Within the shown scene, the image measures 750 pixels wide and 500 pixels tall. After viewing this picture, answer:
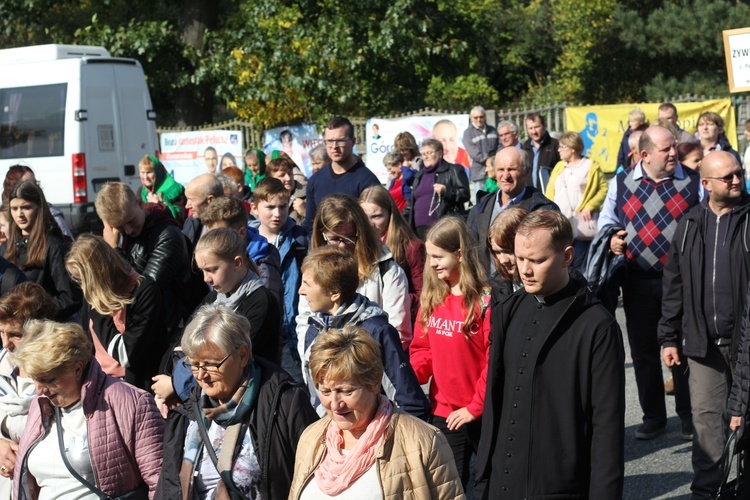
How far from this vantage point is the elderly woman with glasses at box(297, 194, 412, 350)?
5.63m

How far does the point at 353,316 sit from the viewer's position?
184 inches

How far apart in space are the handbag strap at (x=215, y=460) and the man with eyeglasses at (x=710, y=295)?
2995mm

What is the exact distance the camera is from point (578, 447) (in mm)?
3834

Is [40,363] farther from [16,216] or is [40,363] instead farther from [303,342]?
[16,216]

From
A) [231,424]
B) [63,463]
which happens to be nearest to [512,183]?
[231,424]

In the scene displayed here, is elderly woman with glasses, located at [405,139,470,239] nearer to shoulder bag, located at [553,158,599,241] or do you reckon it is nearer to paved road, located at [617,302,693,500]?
shoulder bag, located at [553,158,599,241]

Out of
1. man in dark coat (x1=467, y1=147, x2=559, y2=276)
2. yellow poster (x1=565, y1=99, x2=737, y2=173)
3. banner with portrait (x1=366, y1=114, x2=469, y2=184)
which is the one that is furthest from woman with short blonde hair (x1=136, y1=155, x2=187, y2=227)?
yellow poster (x1=565, y1=99, x2=737, y2=173)

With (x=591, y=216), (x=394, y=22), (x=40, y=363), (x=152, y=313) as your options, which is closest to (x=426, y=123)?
(x=394, y=22)

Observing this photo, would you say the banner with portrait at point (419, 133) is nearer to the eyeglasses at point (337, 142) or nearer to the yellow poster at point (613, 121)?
the yellow poster at point (613, 121)

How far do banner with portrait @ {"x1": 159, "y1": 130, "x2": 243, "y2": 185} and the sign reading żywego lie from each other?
41.6 ft

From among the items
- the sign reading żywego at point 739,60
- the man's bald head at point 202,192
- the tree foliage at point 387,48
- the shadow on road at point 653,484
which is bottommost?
the shadow on road at point 653,484

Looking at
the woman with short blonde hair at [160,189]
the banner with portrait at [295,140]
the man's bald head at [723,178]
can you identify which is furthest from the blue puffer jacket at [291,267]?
the banner with portrait at [295,140]

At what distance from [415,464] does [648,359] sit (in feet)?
13.5

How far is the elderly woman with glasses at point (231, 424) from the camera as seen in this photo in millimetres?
3859
